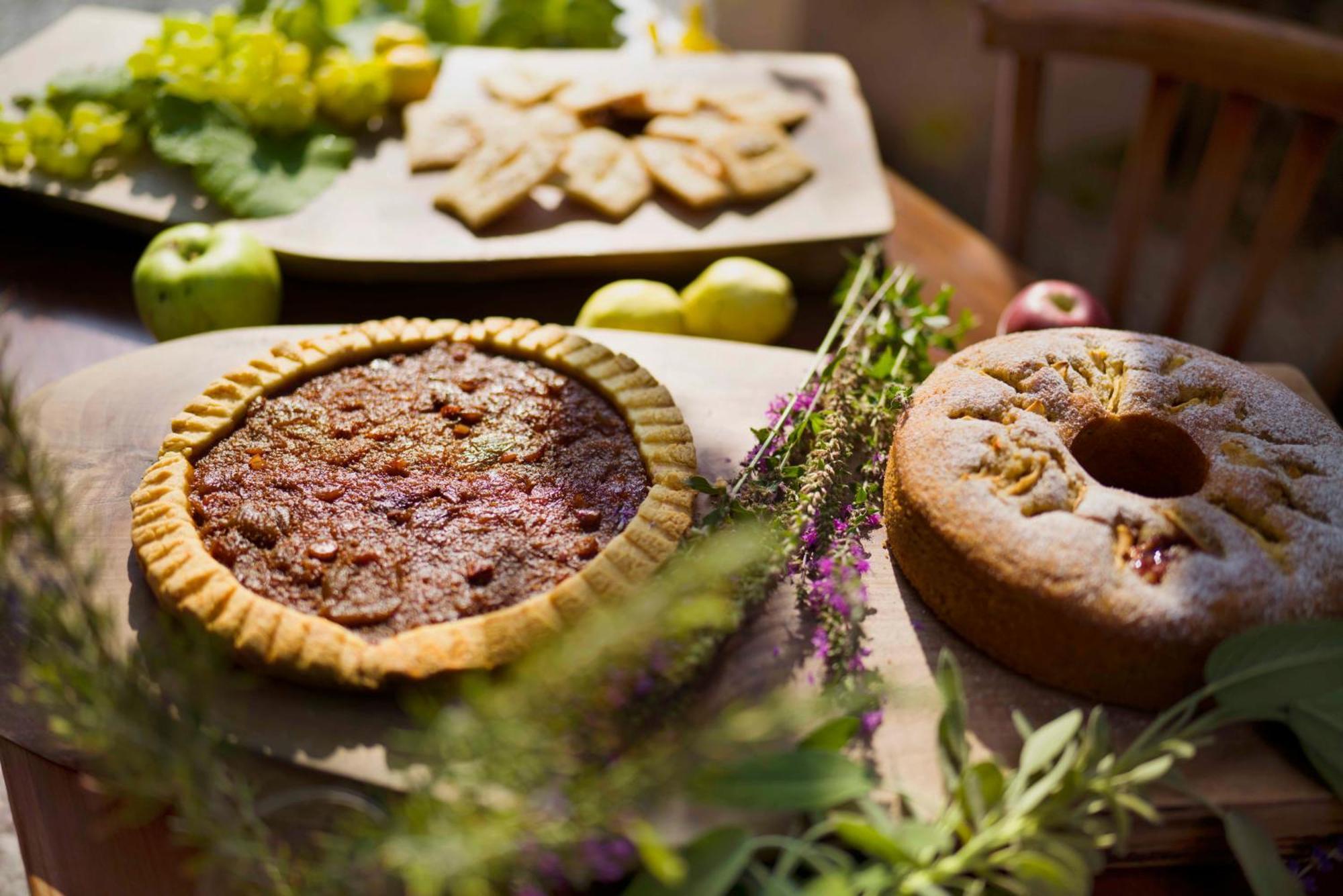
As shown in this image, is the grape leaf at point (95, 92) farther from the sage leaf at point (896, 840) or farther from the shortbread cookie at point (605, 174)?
the sage leaf at point (896, 840)

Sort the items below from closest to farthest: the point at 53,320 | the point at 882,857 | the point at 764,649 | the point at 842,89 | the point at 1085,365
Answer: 1. the point at 882,857
2. the point at 764,649
3. the point at 1085,365
4. the point at 53,320
5. the point at 842,89

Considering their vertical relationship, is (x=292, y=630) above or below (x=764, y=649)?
above

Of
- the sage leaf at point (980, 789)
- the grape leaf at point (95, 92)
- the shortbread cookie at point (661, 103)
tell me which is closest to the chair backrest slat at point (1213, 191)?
the shortbread cookie at point (661, 103)

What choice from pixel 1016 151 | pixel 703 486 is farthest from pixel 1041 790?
pixel 1016 151

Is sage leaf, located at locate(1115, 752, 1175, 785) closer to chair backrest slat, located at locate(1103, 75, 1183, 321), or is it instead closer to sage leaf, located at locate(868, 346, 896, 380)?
sage leaf, located at locate(868, 346, 896, 380)

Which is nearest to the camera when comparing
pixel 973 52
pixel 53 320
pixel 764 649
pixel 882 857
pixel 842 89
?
pixel 882 857

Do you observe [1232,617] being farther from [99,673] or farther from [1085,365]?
[99,673]

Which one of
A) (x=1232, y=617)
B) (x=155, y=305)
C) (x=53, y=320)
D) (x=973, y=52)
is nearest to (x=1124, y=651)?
(x=1232, y=617)

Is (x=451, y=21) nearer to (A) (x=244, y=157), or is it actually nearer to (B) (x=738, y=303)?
(A) (x=244, y=157)
